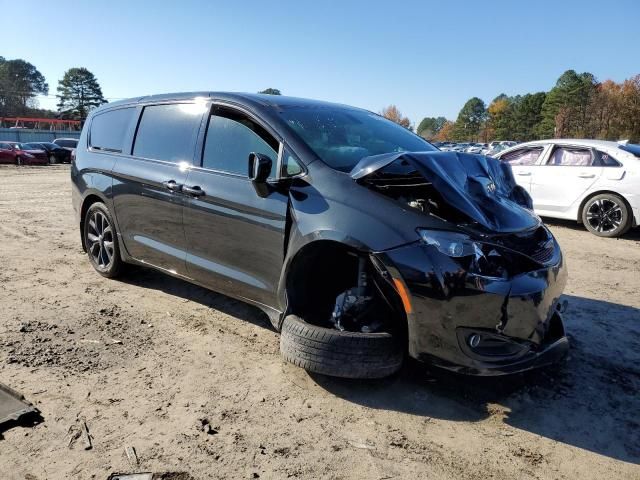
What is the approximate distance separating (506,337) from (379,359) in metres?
0.72

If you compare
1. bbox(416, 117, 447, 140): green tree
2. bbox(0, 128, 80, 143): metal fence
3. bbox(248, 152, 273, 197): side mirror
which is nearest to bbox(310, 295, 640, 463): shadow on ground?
bbox(248, 152, 273, 197): side mirror

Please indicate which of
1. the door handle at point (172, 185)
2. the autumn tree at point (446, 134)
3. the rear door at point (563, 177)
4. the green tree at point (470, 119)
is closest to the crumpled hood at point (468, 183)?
the door handle at point (172, 185)

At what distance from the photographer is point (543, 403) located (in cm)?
296

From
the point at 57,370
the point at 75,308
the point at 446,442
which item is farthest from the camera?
the point at 75,308

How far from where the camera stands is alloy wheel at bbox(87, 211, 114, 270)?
5.00 metres

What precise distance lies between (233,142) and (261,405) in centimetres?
187

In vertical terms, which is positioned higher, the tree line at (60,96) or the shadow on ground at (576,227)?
the tree line at (60,96)

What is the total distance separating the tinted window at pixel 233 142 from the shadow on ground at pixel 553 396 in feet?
5.17

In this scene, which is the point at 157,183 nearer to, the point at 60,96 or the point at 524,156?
the point at 524,156

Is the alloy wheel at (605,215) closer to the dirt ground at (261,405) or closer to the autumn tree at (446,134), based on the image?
the dirt ground at (261,405)

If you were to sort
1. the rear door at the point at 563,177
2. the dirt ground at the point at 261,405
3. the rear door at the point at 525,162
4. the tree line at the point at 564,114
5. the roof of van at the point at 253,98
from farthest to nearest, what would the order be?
the tree line at the point at 564,114
the rear door at the point at 525,162
the rear door at the point at 563,177
the roof of van at the point at 253,98
the dirt ground at the point at 261,405

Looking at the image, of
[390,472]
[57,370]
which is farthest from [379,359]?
[57,370]

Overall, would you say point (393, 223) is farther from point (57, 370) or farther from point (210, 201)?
point (57, 370)

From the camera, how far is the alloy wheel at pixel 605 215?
8.23 m
